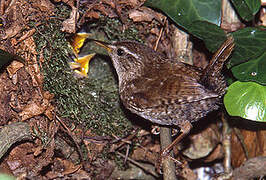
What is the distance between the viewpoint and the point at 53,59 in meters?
3.31

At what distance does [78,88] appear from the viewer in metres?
3.49

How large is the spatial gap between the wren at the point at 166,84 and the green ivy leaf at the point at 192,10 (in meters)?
0.43

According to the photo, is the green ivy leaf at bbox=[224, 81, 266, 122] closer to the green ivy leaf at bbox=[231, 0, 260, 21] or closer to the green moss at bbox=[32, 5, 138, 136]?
the green ivy leaf at bbox=[231, 0, 260, 21]

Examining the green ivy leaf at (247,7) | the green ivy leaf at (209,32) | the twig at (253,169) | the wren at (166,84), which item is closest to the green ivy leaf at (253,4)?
the green ivy leaf at (247,7)

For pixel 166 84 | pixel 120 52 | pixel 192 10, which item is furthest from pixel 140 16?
pixel 166 84

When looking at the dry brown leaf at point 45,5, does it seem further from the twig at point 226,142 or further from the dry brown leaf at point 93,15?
the twig at point 226,142

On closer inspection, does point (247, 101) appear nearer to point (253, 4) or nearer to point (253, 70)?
point (253, 70)

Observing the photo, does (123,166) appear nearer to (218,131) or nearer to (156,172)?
(156,172)

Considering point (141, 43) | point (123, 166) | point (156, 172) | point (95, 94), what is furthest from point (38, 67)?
point (156, 172)

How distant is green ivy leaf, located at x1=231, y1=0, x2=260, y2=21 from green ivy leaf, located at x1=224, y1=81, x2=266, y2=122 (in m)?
0.71

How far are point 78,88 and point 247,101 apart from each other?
169 cm

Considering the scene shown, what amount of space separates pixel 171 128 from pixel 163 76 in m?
0.69

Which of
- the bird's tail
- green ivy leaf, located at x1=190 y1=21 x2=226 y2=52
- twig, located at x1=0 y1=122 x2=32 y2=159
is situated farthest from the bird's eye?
twig, located at x1=0 y1=122 x2=32 y2=159

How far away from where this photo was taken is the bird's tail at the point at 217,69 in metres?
2.89
